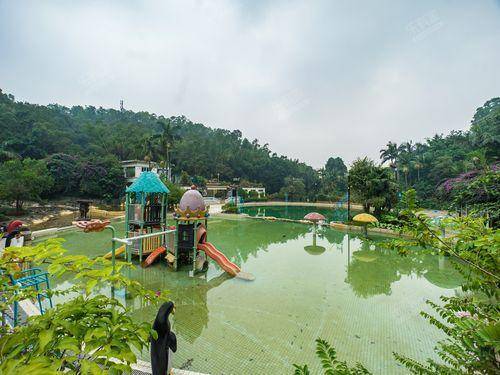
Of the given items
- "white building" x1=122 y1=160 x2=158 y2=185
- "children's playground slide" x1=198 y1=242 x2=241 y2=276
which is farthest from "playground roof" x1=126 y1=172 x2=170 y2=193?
"white building" x1=122 y1=160 x2=158 y2=185

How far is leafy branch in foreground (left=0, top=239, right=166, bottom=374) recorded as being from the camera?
98cm

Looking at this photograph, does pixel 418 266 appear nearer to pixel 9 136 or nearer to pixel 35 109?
pixel 9 136

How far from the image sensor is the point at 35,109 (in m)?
37.8

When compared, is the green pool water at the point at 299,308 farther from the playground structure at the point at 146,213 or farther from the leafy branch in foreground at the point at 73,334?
the leafy branch in foreground at the point at 73,334

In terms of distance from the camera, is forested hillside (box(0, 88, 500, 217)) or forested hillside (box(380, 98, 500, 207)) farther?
forested hillside (box(380, 98, 500, 207))

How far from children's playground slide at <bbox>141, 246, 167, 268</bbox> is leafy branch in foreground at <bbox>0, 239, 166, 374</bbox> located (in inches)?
305

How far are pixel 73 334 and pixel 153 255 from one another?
27.3ft

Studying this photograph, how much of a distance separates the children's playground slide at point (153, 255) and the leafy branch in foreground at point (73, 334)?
7.75 meters

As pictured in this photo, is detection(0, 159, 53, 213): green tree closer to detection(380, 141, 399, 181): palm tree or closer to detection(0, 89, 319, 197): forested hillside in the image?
detection(0, 89, 319, 197): forested hillside

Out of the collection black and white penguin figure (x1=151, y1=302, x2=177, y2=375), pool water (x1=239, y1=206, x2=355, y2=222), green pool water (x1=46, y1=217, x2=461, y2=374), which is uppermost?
black and white penguin figure (x1=151, y1=302, x2=177, y2=375)

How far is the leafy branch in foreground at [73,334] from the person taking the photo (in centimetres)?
98

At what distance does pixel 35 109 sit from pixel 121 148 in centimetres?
1356

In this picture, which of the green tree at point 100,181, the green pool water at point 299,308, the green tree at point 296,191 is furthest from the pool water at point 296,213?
the green tree at point 100,181

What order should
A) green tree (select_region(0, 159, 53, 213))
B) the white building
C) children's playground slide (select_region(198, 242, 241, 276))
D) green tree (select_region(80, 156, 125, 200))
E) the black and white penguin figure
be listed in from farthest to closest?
the white building
green tree (select_region(80, 156, 125, 200))
green tree (select_region(0, 159, 53, 213))
children's playground slide (select_region(198, 242, 241, 276))
the black and white penguin figure
